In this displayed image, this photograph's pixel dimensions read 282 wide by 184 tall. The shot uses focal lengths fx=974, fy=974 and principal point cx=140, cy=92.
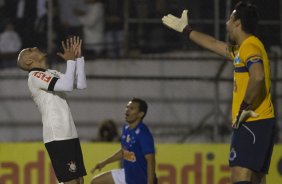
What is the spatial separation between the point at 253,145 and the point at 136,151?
353 centimetres

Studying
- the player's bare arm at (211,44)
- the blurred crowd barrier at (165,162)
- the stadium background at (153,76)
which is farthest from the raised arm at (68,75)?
the stadium background at (153,76)

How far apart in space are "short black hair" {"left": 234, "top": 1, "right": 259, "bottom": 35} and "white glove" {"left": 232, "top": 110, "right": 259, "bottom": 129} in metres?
0.69

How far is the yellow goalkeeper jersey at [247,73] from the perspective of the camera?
7.94 metres

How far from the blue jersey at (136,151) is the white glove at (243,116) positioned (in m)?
3.31

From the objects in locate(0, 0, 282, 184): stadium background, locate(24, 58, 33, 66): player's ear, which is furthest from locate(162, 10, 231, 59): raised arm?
locate(0, 0, 282, 184): stadium background

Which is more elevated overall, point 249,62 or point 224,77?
point 249,62

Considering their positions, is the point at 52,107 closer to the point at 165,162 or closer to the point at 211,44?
the point at 211,44

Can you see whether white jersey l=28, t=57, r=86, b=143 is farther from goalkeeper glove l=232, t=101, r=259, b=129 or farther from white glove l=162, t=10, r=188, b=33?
goalkeeper glove l=232, t=101, r=259, b=129

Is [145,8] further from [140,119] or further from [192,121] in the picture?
[140,119]

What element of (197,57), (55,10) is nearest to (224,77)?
(197,57)

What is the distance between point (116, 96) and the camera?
47.5 ft

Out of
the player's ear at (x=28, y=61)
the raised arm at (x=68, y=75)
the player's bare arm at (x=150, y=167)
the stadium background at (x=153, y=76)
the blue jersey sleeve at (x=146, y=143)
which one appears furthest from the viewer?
the stadium background at (x=153, y=76)

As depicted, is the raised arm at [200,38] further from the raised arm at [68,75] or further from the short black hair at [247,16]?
the raised arm at [68,75]

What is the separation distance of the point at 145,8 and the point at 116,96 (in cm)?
146
